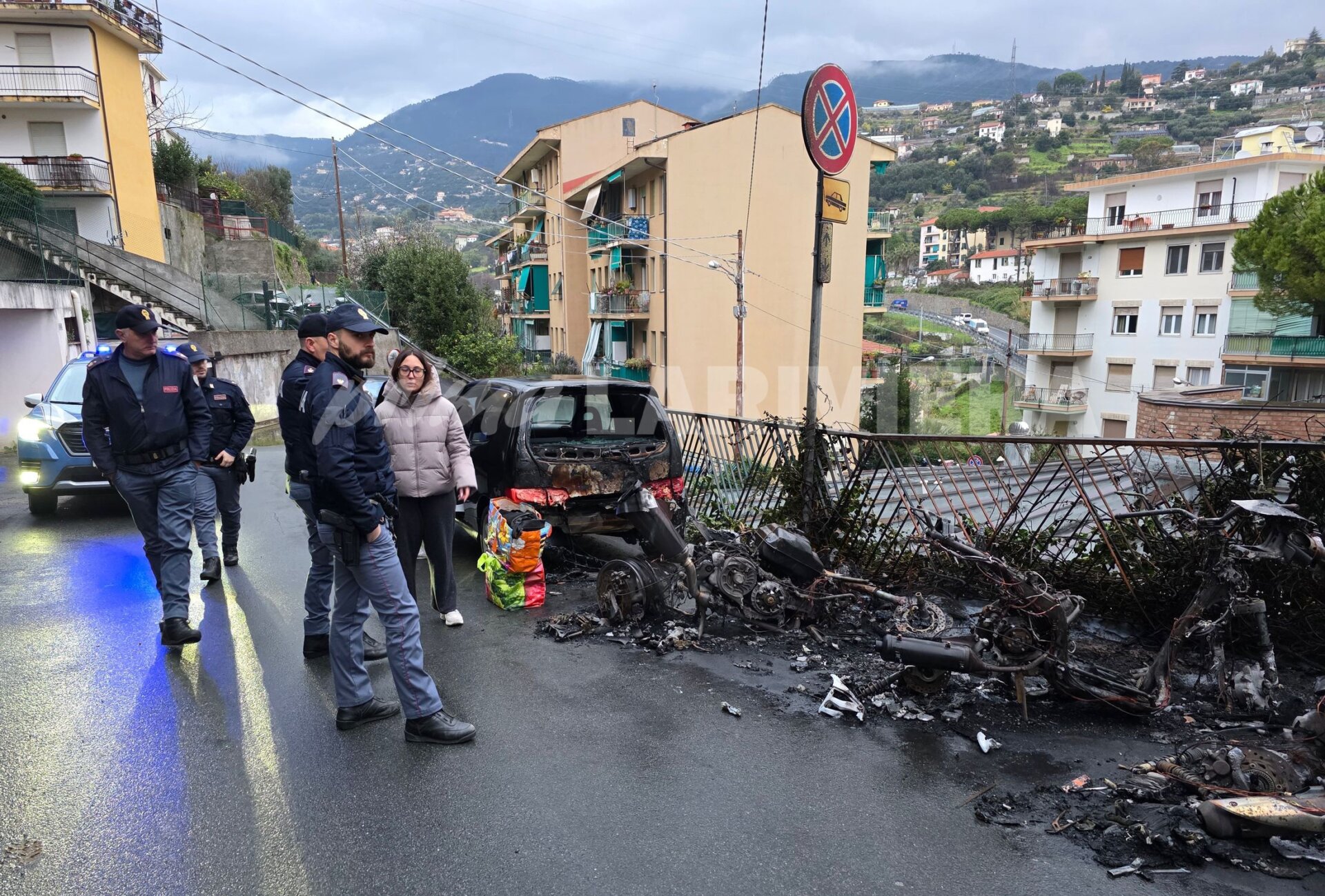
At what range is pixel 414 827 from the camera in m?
3.09

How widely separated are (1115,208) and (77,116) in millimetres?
51432

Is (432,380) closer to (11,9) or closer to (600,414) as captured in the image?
(600,414)

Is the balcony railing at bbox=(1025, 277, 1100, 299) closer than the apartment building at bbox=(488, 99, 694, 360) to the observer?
No

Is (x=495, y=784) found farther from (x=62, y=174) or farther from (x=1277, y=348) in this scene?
(x=1277, y=348)

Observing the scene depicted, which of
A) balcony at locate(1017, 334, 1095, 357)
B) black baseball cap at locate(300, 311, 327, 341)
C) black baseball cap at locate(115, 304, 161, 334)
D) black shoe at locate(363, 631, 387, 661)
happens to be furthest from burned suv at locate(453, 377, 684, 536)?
balcony at locate(1017, 334, 1095, 357)

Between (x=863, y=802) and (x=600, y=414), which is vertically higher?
(x=600, y=414)

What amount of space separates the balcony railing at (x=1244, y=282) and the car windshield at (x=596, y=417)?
4080 cm

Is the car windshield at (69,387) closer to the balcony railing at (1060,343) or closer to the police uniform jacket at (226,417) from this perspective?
the police uniform jacket at (226,417)

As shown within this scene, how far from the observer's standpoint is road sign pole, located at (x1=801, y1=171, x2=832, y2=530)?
18.1 feet

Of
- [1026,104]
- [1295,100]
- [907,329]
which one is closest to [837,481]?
[907,329]

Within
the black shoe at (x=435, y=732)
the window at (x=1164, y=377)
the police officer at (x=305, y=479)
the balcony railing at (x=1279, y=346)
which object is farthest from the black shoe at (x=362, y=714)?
the window at (x=1164, y=377)

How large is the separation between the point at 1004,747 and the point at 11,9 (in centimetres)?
3696

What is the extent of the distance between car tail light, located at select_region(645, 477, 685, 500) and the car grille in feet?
20.0

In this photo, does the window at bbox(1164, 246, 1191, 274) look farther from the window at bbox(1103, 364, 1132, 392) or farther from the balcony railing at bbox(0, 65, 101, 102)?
the balcony railing at bbox(0, 65, 101, 102)
